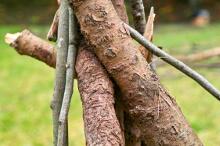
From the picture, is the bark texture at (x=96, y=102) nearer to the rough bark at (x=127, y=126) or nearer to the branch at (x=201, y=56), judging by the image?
the rough bark at (x=127, y=126)

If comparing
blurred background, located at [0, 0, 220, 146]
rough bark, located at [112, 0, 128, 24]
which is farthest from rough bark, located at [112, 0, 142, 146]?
blurred background, located at [0, 0, 220, 146]

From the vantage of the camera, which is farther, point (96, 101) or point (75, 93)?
point (75, 93)

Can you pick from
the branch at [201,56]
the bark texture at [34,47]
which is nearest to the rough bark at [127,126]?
the bark texture at [34,47]

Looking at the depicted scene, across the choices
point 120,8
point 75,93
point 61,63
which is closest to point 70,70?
point 61,63

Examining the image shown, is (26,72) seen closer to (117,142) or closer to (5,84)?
(5,84)

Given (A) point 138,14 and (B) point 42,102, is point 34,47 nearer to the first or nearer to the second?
(A) point 138,14

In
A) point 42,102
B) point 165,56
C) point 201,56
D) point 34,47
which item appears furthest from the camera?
point 201,56
